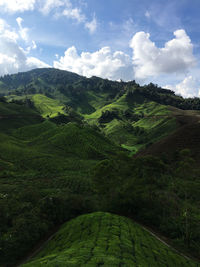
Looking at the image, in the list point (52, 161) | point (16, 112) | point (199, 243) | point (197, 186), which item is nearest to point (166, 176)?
point (197, 186)

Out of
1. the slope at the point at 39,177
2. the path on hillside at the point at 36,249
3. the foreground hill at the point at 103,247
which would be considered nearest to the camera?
the foreground hill at the point at 103,247

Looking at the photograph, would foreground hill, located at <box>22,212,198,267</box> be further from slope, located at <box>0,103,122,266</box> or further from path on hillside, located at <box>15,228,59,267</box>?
slope, located at <box>0,103,122,266</box>

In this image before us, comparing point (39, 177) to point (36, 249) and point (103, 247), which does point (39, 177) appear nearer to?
point (36, 249)

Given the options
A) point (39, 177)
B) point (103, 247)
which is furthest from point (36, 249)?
point (39, 177)

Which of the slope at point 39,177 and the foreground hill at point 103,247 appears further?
the slope at point 39,177

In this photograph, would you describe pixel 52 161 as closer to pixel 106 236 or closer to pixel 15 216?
pixel 15 216

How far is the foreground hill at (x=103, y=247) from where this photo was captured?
19.5 m

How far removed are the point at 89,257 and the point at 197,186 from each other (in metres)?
45.6

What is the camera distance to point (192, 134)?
3890 inches

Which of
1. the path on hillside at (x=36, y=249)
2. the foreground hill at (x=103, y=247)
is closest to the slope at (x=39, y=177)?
the path on hillside at (x=36, y=249)

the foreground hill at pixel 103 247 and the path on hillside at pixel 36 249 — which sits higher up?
the foreground hill at pixel 103 247

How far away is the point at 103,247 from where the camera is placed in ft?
80.6

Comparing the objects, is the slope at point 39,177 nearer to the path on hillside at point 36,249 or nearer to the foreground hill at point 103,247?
the path on hillside at point 36,249

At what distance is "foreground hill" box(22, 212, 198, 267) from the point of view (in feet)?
64.1
